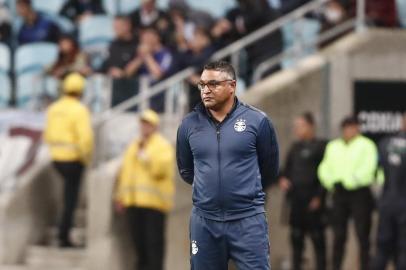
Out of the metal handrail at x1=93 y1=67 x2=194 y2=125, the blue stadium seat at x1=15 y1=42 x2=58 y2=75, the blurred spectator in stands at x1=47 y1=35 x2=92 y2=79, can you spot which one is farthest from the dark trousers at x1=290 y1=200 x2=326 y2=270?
the blue stadium seat at x1=15 y1=42 x2=58 y2=75

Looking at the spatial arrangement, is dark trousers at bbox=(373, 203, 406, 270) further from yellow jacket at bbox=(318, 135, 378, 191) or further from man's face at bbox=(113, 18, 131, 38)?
man's face at bbox=(113, 18, 131, 38)

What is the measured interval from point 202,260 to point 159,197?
574 cm

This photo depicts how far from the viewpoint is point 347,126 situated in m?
15.5

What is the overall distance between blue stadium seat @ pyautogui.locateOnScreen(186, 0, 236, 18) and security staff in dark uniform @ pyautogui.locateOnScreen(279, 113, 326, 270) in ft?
12.9

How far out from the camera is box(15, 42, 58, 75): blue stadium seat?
19.3m

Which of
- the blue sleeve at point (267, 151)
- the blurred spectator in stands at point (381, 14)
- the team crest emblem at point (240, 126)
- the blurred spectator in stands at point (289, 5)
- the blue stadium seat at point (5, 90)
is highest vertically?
the blurred spectator in stands at point (289, 5)

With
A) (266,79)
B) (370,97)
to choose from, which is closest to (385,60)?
(370,97)

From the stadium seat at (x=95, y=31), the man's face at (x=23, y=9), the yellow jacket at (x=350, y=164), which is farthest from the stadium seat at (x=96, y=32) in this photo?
the yellow jacket at (x=350, y=164)

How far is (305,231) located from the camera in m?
15.7

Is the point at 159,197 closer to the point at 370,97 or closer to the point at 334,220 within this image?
the point at 334,220

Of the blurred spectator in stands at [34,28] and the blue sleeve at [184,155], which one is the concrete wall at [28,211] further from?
the blue sleeve at [184,155]

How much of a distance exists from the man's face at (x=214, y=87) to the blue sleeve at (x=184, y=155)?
388 mm

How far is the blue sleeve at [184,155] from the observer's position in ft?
31.3

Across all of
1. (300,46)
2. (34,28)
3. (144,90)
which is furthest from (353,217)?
(34,28)
